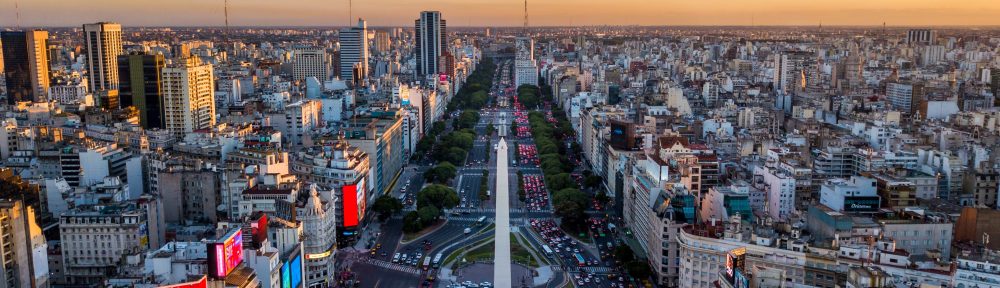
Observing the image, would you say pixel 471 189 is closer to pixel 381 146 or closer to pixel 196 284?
pixel 381 146

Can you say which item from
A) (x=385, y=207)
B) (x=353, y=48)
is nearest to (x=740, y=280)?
(x=385, y=207)

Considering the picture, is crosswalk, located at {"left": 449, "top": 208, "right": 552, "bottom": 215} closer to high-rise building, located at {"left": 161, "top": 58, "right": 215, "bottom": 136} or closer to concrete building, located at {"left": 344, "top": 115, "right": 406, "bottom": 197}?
concrete building, located at {"left": 344, "top": 115, "right": 406, "bottom": 197}

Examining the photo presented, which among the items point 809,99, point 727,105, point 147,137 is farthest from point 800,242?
point 809,99

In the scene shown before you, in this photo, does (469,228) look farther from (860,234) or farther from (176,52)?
(176,52)

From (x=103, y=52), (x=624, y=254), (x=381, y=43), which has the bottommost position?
(x=624, y=254)

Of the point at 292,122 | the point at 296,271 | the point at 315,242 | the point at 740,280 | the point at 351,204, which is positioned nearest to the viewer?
the point at 740,280

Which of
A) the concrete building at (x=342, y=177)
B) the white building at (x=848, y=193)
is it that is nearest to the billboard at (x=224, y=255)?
the concrete building at (x=342, y=177)
